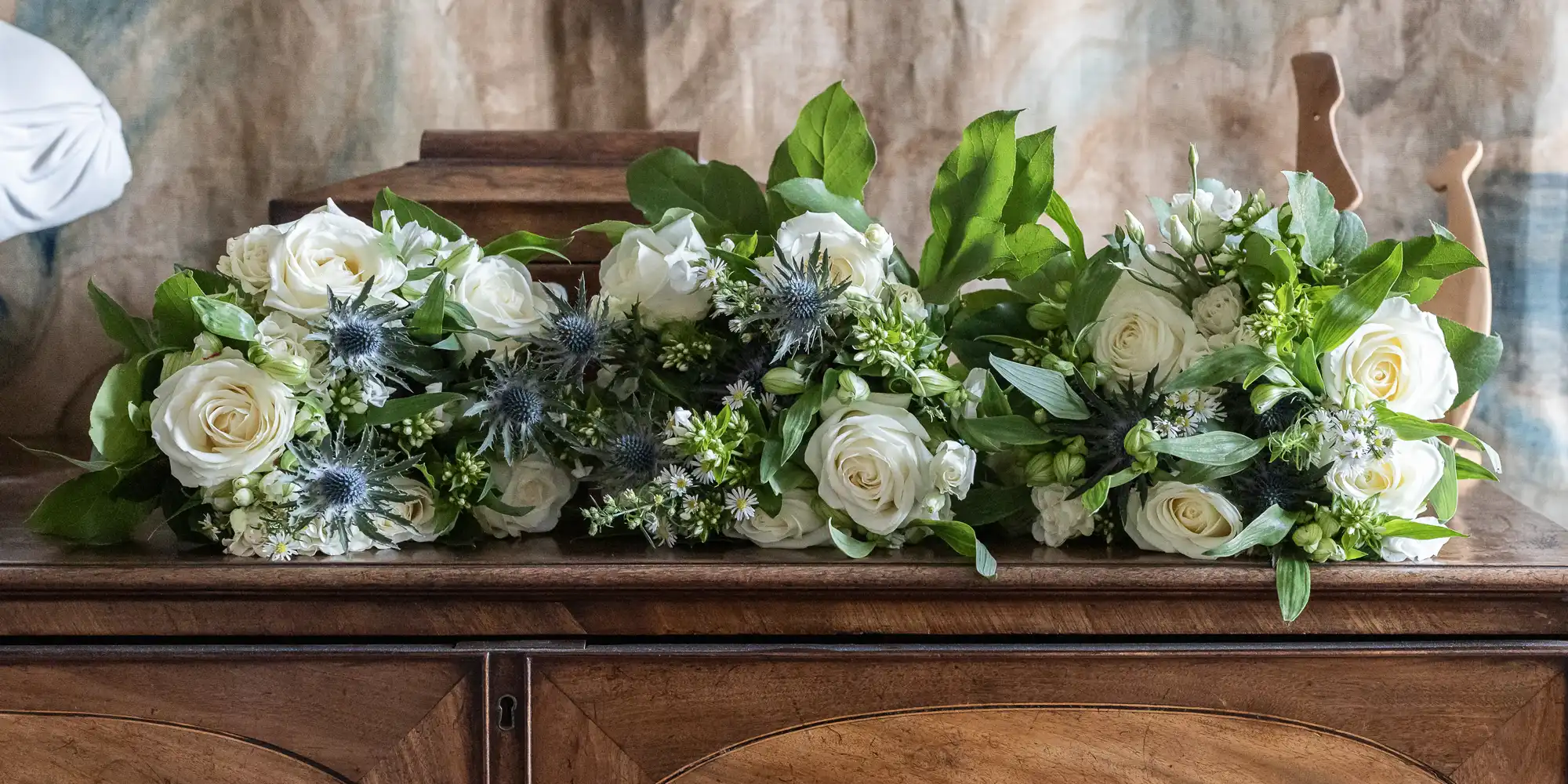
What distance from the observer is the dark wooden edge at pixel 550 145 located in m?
1.05

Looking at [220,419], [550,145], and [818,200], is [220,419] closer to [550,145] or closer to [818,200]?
[818,200]

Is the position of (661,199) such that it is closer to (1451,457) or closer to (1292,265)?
(1292,265)

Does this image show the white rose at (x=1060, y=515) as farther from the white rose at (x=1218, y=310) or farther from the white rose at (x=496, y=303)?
the white rose at (x=496, y=303)

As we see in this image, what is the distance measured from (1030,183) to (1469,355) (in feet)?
1.05

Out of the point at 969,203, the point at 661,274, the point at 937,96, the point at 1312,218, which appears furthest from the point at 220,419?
the point at 937,96

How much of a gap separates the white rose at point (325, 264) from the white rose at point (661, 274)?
0.15 metres

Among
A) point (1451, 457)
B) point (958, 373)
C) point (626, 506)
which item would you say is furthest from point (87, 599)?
point (1451, 457)

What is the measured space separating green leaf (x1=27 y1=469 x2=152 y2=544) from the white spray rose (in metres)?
0.46

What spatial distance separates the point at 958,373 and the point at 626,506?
0.80 ft

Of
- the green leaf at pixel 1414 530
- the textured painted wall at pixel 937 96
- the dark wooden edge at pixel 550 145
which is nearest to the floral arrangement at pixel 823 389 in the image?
the green leaf at pixel 1414 530

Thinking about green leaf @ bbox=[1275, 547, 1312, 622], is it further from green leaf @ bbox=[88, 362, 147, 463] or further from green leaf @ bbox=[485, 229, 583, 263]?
green leaf @ bbox=[88, 362, 147, 463]

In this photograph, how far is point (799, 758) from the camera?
2.12 ft

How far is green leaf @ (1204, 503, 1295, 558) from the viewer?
62 cm

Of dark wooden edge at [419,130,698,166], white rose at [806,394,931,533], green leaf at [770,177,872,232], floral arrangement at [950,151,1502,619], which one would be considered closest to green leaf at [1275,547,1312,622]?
floral arrangement at [950,151,1502,619]
